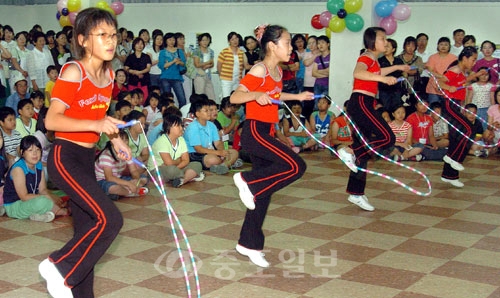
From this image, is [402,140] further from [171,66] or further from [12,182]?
[12,182]

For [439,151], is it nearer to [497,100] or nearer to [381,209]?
[497,100]

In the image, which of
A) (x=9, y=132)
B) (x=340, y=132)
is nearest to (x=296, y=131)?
(x=340, y=132)

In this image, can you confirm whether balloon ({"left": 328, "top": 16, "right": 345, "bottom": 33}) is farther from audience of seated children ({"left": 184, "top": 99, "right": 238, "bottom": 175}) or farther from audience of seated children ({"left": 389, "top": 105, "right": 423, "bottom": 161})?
audience of seated children ({"left": 184, "top": 99, "right": 238, "bottom": 175})

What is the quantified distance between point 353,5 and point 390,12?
59cm

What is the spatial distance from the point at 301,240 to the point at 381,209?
Answer: 1.25 metres

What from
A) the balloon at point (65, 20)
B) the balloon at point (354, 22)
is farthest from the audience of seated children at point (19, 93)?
the balloon at point (354, 22)

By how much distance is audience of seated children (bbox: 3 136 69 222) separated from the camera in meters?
5.43

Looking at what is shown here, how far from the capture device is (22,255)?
15.0ft

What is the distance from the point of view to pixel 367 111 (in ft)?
18.6

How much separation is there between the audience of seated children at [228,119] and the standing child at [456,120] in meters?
2.72

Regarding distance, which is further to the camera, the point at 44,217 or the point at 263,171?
the point at 44,217

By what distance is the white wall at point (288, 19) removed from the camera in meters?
9.76

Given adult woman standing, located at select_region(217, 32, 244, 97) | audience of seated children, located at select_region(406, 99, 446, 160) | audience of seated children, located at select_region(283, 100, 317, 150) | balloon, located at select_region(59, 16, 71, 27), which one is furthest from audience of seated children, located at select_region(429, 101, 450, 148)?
balloon, located at select_region(59, 16, 71, 27)

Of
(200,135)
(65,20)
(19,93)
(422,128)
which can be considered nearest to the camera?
(200,135)
